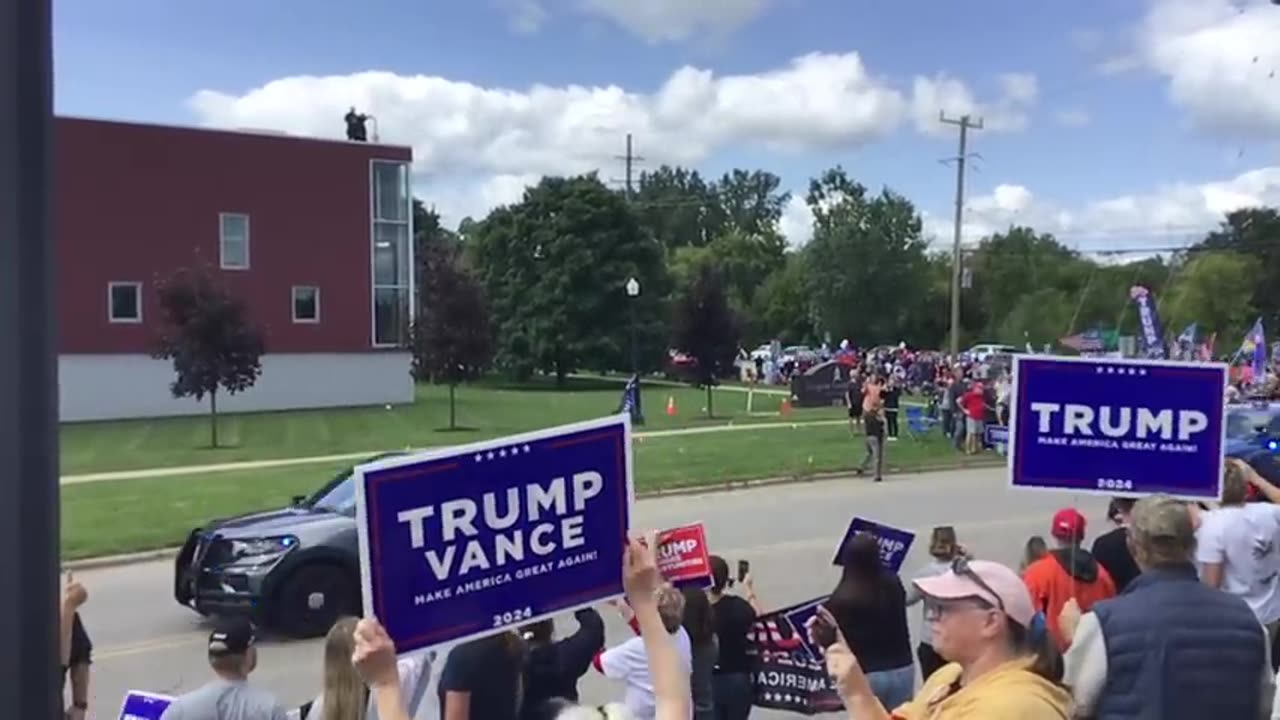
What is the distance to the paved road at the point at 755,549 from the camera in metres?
9.83

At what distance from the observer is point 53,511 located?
2498mm

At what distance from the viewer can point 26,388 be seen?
2465 millimetres

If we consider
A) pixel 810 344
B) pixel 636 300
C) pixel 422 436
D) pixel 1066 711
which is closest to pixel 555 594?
pixel 1066 711

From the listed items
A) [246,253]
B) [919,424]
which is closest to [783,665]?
[919,424]

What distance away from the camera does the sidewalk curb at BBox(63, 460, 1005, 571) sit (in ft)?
48.7

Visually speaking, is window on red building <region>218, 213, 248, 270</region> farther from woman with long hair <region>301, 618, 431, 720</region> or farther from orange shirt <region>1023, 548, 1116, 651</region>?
woman with long hair <region>301, 618, 431, 720</region>

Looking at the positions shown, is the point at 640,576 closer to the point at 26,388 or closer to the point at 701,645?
the point at 26,388

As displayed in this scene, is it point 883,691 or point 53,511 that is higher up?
point 53,511

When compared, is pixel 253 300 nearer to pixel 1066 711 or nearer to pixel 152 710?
pixel 152 710

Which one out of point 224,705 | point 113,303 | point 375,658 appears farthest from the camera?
point 113,303

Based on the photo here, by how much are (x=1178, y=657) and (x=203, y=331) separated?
30.0 meters

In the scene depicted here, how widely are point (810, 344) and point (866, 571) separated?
3292 inches

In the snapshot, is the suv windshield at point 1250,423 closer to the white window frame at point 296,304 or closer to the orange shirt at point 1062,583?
the orange shirt at point 1062,583

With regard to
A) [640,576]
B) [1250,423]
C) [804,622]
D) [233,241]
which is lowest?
[1250,423]
